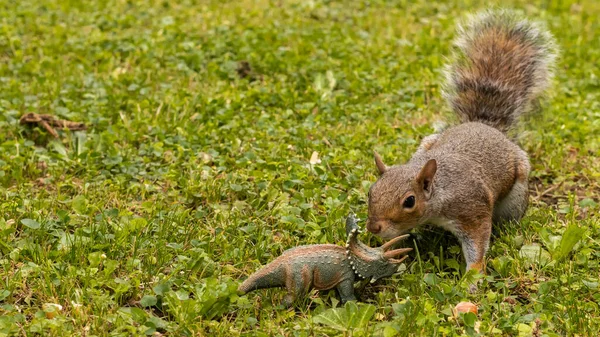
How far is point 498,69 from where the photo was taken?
154 inches

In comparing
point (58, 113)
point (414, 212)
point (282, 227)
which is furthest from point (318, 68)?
point (414, 212)

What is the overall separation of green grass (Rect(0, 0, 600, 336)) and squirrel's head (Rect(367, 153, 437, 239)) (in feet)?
0.59

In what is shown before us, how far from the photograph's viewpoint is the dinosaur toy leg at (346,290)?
2.83 meters

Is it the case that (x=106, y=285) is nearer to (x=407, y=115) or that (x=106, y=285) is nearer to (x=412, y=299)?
(x=412, y=299)

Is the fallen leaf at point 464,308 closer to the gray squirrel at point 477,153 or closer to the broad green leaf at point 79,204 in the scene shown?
the gray squirrel at point 477,153

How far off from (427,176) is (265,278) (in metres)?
0.75

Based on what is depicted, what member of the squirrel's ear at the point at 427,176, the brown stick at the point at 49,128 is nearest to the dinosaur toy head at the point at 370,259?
the squirrel's ear at the point at 427,176

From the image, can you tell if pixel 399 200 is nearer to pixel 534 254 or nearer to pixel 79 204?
pixel 534 254

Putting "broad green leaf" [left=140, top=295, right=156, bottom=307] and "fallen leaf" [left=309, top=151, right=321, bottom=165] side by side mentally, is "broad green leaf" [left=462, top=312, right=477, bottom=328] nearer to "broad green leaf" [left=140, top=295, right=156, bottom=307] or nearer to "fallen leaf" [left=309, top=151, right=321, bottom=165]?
"broad green leaf" [left=140, top=295, right=156, bottom=307]

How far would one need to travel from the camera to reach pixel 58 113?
4.41 metres

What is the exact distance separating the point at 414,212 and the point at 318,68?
242 cm


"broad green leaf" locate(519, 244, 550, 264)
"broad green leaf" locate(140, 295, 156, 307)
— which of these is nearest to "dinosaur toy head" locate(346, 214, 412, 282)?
"broad green leaf" locate(519, 244, 550, 264)

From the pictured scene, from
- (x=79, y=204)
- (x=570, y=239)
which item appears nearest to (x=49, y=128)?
(x=79, y=204)

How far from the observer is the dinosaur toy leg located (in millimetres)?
2826
